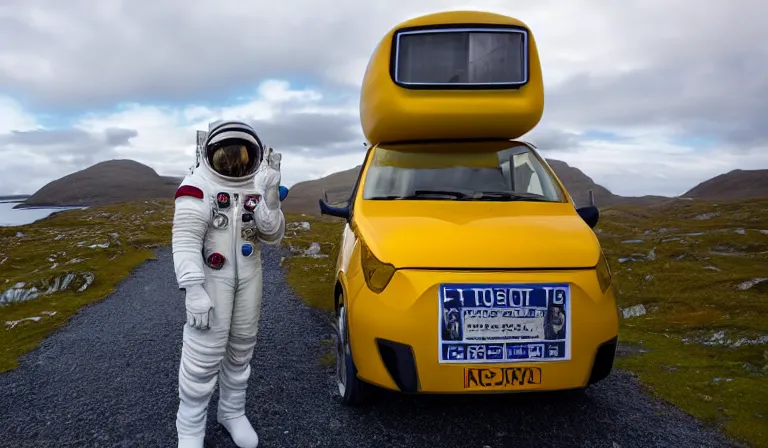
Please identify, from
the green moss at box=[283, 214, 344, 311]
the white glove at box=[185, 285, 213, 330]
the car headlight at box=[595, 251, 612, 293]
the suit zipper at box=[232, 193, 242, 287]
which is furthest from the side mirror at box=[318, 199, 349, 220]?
the green moss at box=[283, 214, 344, 311]

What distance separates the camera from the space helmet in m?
3.57

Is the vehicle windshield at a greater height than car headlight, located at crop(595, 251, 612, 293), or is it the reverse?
the vehicle windshield

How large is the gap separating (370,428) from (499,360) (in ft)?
4.39

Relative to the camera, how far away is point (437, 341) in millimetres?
3330

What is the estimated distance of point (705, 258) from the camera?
1902cm

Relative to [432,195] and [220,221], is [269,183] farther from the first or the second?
[432,195]

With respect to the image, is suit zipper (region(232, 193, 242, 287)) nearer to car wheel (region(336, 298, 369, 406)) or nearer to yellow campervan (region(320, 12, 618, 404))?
yellow campervan (region(320, 12, 618, 404))

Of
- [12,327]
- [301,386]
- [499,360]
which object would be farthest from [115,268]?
[499,360]

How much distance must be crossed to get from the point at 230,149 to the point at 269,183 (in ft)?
1.29

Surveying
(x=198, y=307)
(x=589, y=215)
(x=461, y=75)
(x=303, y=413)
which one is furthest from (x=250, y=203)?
(x=589, y=215)

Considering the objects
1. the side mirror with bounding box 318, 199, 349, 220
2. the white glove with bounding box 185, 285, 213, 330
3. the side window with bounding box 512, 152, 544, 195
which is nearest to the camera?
the white glove with bounding box 185, 285, 213, 330

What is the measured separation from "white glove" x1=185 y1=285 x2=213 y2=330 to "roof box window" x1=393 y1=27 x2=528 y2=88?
3037 mm

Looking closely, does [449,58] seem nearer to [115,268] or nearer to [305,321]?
[305,321]

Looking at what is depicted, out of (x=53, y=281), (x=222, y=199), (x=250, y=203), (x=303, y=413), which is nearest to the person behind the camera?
(x=222, y=199)
